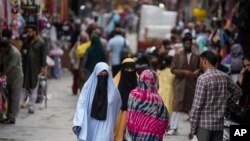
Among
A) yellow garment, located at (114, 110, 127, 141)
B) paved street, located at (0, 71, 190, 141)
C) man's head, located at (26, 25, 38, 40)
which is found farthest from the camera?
man's head, located at (26, 25, 38, 40)

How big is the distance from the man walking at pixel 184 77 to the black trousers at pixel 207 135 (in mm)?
3757

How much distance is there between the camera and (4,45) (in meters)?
12.4

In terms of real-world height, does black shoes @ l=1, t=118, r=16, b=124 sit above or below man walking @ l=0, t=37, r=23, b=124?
below

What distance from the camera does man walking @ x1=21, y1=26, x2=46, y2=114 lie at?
13.9 m

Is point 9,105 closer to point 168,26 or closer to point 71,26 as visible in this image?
point 71,26

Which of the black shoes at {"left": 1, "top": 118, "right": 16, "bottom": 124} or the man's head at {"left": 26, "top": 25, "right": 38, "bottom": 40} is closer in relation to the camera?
the black shoes at {"left": 1, "top": 118, "right": 16, "bottom": 124}

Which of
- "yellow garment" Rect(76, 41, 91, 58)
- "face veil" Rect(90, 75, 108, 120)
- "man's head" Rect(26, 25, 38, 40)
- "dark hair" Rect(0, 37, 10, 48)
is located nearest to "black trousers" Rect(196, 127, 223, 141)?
"face veil" Rect(90, 75, 108, 120)

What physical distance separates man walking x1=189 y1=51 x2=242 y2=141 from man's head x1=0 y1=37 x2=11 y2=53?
5061 millimetres

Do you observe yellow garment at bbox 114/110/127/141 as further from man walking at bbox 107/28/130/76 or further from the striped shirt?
man walking at bbox 107/28/130/76

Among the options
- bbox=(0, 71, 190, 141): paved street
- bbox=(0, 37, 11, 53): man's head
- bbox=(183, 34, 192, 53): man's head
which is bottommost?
bbox=(0, 71, 190, 141): paved street

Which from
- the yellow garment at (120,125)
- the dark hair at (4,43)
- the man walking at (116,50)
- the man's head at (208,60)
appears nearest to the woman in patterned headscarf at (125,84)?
the yellow garment at (120,125)

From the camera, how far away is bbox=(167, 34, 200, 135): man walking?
39.8 feet

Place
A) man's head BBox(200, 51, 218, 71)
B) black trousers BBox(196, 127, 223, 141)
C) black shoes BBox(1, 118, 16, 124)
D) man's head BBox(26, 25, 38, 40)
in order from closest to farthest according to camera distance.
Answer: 1. black trousers BBox(196, 127, 223, 141)
2. man's head BBox(200, 51, 218, 71)
3. black shoes BBox(1, 118, 16, 124)
4. man's head BBox(26, 25, 38, 40)

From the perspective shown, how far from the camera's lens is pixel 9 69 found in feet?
41.2
